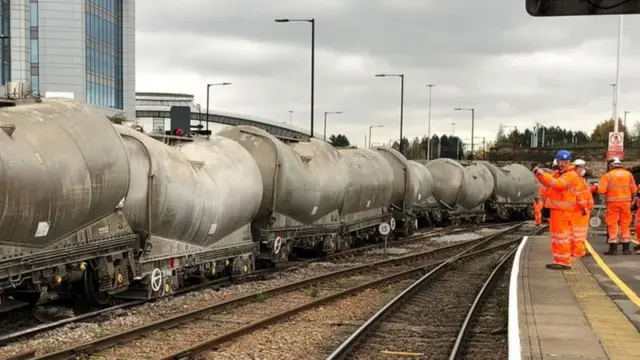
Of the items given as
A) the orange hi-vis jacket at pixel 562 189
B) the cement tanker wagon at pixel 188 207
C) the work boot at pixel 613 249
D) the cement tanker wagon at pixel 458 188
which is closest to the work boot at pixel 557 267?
the orange hi-vis jacket at pixel 562 189

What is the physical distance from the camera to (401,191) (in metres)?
25.9

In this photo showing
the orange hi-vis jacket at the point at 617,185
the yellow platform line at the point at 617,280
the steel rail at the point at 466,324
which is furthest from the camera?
the orange hi-vis jacket at the point at 617,185

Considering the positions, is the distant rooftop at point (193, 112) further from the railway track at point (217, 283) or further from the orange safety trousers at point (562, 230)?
the orange safety trousers at point (562, 230)

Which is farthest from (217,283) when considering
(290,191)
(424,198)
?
(424,198)

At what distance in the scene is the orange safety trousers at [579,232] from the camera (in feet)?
37.0

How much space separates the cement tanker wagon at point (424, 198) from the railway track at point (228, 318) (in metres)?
12.2

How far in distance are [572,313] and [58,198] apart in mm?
6293

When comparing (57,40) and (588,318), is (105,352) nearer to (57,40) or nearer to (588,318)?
(588,318)

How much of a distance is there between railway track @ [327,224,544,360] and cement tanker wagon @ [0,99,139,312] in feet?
12.5

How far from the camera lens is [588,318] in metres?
7.93

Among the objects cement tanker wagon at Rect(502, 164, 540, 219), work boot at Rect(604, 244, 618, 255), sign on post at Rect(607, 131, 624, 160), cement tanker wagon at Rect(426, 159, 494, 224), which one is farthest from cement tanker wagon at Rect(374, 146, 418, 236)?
cement tanker wagon at Rect(502, 164, 540, 219)

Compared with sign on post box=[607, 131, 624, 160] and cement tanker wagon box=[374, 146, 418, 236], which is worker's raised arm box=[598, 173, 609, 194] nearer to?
sign on post box=[607, 131, 624, 160]

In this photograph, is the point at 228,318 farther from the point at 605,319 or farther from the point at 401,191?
the point at 401,191

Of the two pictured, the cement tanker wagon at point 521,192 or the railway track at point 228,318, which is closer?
the railway track at point 228,318
